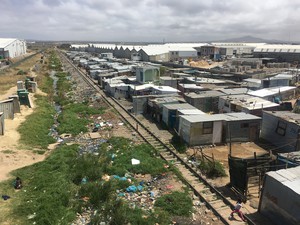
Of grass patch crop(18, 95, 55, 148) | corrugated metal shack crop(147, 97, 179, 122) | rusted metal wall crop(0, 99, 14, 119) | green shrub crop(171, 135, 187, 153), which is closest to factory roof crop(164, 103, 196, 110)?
corrugated metal shack crop(147, 97, 179, 122)

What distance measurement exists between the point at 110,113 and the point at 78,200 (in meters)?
15.8

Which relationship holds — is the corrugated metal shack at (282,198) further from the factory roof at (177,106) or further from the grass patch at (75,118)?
the grass patch at (75,118)

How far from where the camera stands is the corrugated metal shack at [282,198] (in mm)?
9039

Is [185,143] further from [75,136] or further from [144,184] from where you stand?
[75,136]

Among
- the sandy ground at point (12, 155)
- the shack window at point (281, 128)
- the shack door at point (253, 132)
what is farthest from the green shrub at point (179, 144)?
the sandy ground at point (12, 155)

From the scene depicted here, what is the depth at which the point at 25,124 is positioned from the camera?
75.3 ft

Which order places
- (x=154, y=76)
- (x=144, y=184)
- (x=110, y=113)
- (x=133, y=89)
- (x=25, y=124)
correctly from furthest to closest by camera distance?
(x=154, y=76) < (x=133, y=89) < (x=110, y=113) < (x=25, y=124) < (x=144, y=184)

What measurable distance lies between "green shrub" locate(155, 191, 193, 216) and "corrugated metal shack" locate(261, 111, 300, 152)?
8037 millimetres

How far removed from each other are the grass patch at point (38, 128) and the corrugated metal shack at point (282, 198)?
14.6 meters

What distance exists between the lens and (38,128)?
890 inches

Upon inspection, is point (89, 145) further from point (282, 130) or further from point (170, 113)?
point (282, 130)

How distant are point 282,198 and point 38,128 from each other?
18.9m

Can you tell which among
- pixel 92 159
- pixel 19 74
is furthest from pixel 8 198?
pixel 19 74

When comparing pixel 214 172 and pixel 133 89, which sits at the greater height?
pixel 133 89
